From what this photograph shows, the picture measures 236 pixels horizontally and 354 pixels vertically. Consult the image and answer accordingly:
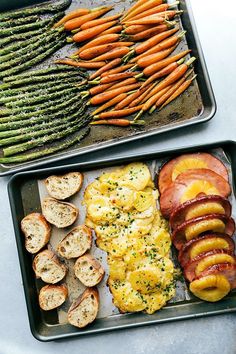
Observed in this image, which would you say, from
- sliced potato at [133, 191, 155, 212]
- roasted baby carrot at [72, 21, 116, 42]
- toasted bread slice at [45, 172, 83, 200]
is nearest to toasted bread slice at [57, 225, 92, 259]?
toasted bread slice at [45, 172, 83, 200]

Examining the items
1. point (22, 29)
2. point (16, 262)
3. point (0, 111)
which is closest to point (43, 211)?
point (16, 262)

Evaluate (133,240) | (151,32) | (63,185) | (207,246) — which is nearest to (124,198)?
(133,240)

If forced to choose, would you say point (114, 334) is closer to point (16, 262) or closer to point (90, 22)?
point (16, 262)

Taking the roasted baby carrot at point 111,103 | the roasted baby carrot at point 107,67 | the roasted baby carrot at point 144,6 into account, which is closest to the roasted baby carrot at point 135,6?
the roasted baby carrot at point 144,6

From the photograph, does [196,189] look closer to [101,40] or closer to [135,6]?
[101,40]

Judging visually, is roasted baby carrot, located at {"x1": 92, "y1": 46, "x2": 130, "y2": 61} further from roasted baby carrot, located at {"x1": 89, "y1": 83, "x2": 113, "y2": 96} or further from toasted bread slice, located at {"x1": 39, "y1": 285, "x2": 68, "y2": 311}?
toasted bread slice, located at {"x1": 39, "y1": 285, "x2": 68, "y2": 311}

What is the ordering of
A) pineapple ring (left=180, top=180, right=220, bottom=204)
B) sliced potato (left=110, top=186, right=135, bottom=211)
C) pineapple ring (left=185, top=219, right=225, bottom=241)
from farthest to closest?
sliced potato (left=110, top=186, right=135, bottom=211) → pineapple ring (left=180, top=180, right=220, bottom=204) → pineapple ring (left=185, top=219, right=225, bottom=241)
